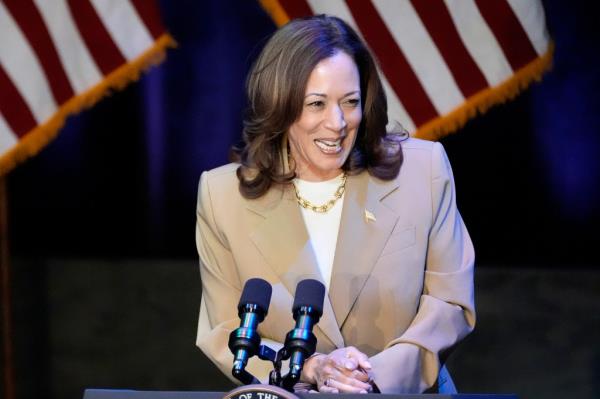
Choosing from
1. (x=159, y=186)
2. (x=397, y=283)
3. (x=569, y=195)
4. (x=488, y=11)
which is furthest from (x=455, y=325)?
(x=159, y=186)

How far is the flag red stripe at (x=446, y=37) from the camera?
3.79 m

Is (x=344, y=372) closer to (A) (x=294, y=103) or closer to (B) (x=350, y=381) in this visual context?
(B) (x=350, y=381)

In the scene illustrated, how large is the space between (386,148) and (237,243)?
15.9 inches

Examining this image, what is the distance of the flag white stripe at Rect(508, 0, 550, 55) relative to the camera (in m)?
3.78

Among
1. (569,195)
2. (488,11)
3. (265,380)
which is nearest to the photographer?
(265,380)

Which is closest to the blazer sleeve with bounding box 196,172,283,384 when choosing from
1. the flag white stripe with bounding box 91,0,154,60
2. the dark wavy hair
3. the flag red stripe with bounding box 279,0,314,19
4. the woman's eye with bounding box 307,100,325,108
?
the dark wavy hair

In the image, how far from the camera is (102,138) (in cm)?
446

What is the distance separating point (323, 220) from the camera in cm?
266

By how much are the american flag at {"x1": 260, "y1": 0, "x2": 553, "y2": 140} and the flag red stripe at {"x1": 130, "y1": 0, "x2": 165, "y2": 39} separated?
391 mm

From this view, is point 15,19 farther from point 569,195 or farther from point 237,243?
point 569,195

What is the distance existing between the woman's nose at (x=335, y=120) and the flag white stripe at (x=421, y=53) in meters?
1.38

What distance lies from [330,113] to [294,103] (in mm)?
83

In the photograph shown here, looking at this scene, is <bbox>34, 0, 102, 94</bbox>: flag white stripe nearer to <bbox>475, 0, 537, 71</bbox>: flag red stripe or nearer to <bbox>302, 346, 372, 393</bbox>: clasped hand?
<bbox>475, 0, 537, 71</bbox>: flag red stripe

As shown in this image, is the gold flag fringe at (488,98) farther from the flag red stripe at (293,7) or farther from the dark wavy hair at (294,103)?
the dark wavy hair at (294,103)
